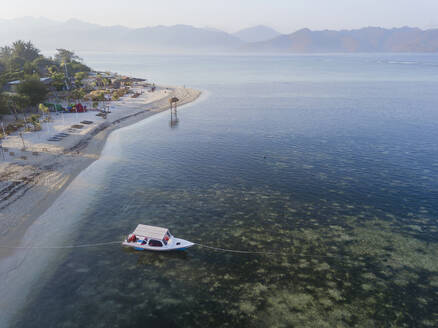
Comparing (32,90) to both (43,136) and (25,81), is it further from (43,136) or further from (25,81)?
(43,136)

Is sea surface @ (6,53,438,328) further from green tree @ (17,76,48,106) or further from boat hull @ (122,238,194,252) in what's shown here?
green tree @ (17,76,48,106)

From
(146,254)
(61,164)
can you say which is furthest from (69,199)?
(146,254)

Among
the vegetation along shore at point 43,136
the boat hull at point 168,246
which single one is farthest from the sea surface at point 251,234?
the vegetation along shore at point 43,136

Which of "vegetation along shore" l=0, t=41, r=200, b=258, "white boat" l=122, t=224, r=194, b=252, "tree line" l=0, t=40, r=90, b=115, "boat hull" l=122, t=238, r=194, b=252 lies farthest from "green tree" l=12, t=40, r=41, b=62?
"boat hull" l=122, t=238, r=194, b=252

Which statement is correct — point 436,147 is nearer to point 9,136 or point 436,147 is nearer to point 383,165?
point 383,165

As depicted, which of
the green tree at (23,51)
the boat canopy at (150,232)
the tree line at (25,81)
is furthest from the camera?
the green tree at (23,51)

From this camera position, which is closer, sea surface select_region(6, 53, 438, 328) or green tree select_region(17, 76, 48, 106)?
sea surface select_region(6, 53, 438, 328)

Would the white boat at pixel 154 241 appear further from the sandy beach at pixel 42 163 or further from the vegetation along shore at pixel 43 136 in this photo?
the vegetation along shore at pixel 43 136
